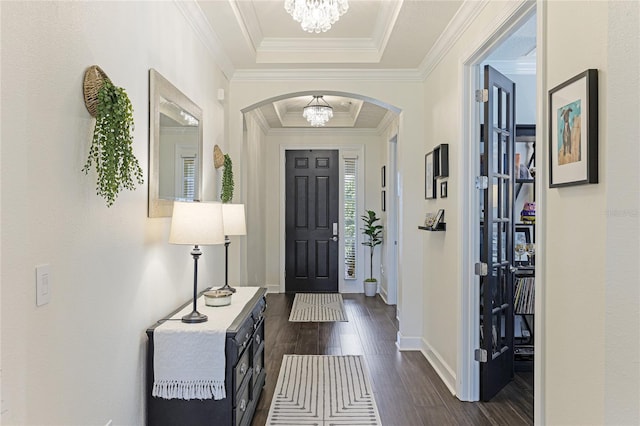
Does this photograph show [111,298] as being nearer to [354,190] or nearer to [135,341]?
[135,341]

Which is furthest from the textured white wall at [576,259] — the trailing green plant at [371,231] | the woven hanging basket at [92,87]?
the trailing green plant at [371,231]

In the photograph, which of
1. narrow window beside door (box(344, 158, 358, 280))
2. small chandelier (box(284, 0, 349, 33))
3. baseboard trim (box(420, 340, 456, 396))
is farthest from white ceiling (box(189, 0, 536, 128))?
narrow window beside door (box(344, 158, 358, 280))

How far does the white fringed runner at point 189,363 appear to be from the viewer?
2186 millimetres

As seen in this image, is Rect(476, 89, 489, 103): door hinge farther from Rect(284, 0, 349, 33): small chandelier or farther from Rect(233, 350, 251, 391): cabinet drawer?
Rect(233, 350, 251, 391): cabinet drawer

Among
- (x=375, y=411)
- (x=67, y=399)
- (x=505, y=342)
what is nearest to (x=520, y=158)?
(x=505, y=342)

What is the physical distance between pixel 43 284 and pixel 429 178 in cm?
339

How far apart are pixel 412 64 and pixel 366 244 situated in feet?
11.7

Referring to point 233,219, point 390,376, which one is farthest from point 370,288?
point 233,219

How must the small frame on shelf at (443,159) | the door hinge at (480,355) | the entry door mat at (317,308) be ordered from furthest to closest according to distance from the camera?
the entry door mat at (317,308) < the small frame on shelf at (443,159) < the door hinge at (480,355)

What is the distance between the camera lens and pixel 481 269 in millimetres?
3168

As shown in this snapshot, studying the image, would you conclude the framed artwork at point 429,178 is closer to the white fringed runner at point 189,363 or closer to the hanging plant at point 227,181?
the hanging plant at point 227,181

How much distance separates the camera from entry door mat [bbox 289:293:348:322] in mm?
5641

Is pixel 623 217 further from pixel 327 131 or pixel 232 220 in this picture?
pixel 327 131

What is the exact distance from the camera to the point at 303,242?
24.4ft
